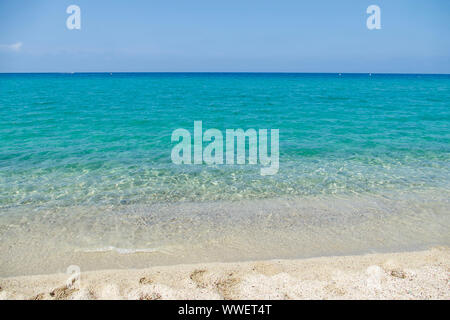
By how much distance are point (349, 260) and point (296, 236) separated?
1.11 m

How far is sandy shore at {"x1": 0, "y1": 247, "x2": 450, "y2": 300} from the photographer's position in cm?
429

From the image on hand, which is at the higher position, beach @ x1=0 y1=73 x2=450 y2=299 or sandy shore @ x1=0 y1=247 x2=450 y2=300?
beach @ x1=0 y1=73 x2=450 y2=299

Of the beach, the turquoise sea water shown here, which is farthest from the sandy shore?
the turquoise sea water

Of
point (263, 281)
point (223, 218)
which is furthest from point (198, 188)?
point (263, 281)

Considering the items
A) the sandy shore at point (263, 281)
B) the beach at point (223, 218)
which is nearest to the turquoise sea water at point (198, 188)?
the beach at point (223, 218)

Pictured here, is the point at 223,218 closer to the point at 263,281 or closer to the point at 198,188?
the point at 198,188

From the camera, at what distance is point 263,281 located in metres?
4.57

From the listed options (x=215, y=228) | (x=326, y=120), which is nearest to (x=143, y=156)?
(x=215, y=228)

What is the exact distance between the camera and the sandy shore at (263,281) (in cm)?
429

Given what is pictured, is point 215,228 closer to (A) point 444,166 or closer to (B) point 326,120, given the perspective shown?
(A) point 444,166

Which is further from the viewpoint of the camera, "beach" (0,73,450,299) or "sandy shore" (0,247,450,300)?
"beach" (0,73,450,299)

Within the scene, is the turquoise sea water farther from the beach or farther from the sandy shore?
the sandy shore

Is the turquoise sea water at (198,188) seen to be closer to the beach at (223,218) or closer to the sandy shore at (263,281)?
the beach at (223,218)
